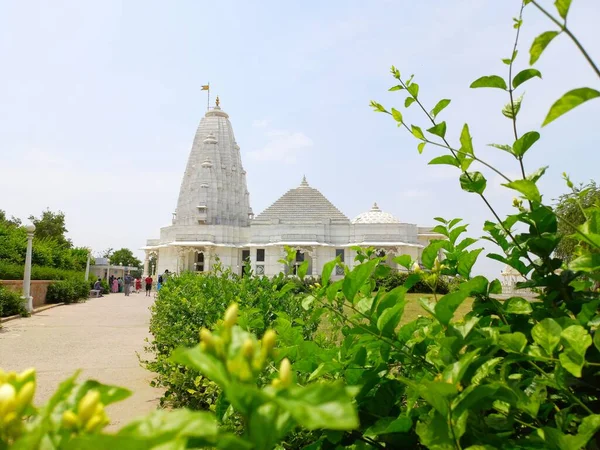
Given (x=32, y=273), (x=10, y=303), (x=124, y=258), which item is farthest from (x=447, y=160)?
(x=124, y=258)

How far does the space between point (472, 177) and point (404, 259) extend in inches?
12.9

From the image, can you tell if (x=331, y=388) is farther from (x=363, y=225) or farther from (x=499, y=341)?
(x=363, y=225)

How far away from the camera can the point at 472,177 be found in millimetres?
1274

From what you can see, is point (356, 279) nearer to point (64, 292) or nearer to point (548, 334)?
point (548, 334)

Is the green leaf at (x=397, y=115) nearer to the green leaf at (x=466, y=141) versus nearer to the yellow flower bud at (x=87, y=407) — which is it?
the green leaf at (x=466, y=141)

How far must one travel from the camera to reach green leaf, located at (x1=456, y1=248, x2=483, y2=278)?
4.60ft

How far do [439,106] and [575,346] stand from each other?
792mm

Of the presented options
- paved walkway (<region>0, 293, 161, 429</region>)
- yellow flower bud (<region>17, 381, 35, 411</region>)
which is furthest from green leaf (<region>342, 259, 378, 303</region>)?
paved walkway (<region>0, 293, 161, 429</region>)

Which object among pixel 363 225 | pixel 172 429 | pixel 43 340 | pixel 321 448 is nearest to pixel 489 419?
pixel 321 448

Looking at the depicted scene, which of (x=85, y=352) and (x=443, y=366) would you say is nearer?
(x=443, y=366)

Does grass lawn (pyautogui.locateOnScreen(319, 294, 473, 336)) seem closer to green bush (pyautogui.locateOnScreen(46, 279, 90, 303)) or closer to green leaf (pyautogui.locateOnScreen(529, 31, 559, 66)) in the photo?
green leaf (pyautogui.locateOnScreen(529, 31, 559, 66))

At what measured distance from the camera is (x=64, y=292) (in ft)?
60.3

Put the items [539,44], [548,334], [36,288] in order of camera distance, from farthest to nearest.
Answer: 1. [36,288]
2. [548,334]
3. [539,44]

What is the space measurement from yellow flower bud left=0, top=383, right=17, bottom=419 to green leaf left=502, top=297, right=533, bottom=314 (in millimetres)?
1058
